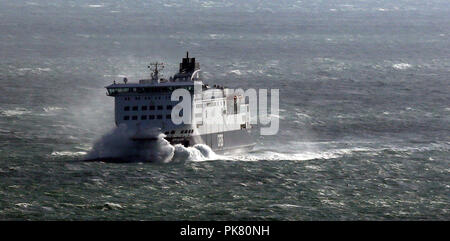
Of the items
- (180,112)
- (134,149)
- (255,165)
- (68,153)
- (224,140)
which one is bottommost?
(255,165)

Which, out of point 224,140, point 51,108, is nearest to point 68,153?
point 224,140

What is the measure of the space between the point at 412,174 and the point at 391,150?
1275 centimetres

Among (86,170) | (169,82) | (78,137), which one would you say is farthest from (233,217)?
(78,137)

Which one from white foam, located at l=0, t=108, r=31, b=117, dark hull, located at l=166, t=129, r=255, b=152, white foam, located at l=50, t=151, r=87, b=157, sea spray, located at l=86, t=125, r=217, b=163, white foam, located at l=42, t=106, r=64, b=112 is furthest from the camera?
white foam, located at l=42, t=106, r=64, b=112

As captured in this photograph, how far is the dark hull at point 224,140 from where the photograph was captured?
111750mm

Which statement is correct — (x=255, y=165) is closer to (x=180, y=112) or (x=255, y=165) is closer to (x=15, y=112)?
(x=180, y=112)

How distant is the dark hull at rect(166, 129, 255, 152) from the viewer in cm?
11175

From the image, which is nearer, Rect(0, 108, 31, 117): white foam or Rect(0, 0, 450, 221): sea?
Rect(0, 0, 450, 221): sea

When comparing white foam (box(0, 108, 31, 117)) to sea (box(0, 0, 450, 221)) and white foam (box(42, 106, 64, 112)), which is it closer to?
sea (box(0, 0, 450, 221))

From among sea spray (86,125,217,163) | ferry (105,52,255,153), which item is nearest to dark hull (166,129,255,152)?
ferry (105,52,255,153)

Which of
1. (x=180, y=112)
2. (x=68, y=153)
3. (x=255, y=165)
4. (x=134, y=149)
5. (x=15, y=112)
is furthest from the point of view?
(x=15, y=112)

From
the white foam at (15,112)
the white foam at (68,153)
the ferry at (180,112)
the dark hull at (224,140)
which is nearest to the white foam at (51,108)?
the white foam at (15,112)

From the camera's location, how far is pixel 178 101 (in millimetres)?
111062

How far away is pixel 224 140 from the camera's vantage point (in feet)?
383
